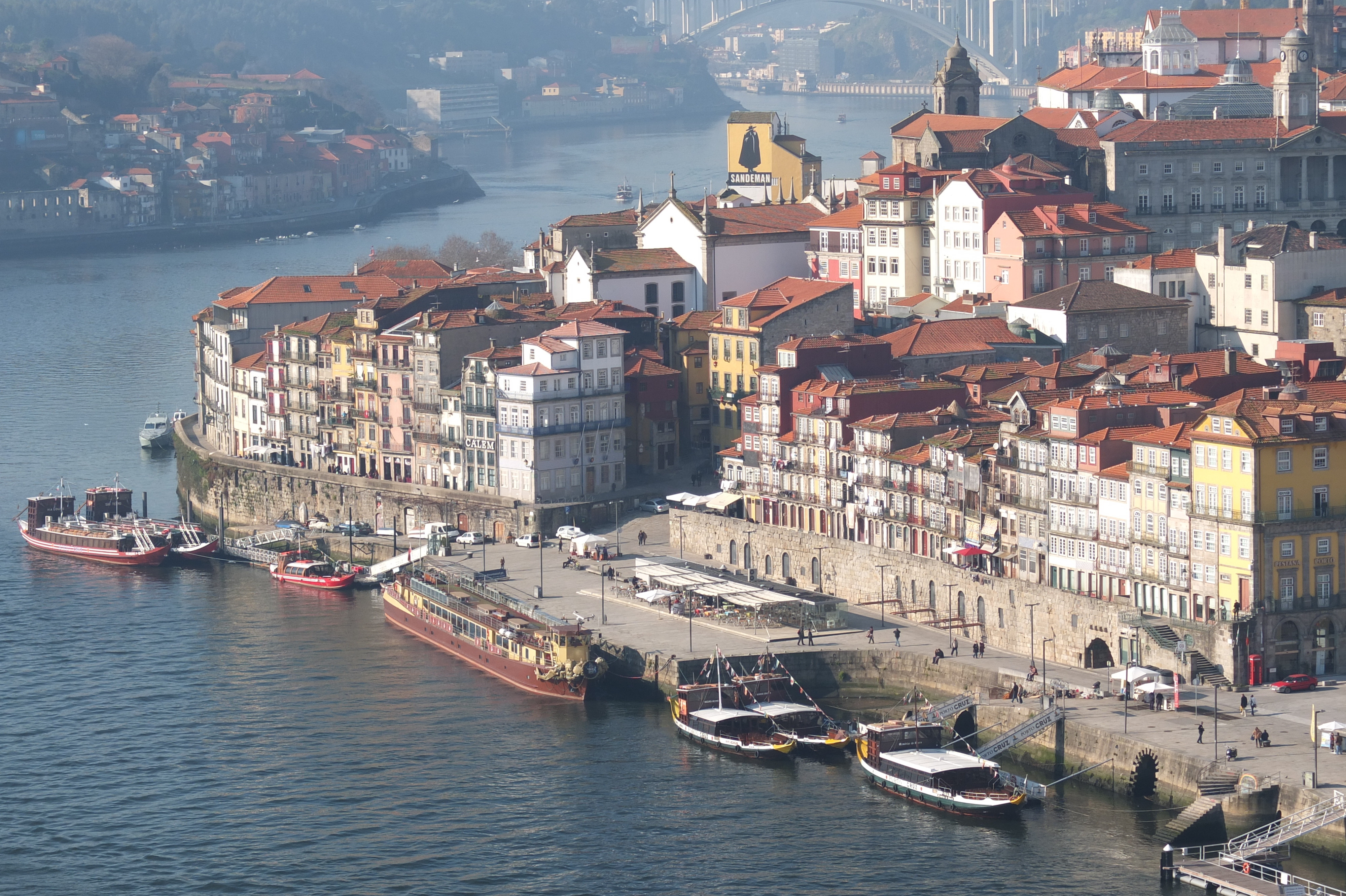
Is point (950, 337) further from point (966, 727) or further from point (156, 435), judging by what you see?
point (156, 435)

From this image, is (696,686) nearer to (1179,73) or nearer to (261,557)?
(261,557)

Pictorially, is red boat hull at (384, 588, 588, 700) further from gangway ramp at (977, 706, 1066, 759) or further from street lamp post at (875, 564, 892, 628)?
gangway ramp at (977, 706, 1066, 759)

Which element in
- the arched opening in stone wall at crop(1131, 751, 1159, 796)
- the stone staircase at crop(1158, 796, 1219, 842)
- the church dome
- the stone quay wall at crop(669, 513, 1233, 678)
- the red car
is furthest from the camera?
the church dome

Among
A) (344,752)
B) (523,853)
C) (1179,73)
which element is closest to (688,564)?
(344,752)

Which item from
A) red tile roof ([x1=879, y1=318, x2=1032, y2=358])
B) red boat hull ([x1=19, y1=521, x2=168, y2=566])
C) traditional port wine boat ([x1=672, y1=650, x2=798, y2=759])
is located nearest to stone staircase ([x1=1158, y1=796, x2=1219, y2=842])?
traditional port wine boat ([x1=672, y1=650, x2=798, y2=759])

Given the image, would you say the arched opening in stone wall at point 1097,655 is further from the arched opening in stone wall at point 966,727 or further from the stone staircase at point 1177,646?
the arched opening in stone wall at point 966,727

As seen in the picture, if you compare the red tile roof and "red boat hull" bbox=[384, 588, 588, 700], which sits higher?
the red tile roof

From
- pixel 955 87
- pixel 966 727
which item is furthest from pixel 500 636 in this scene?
pixel 955 87
